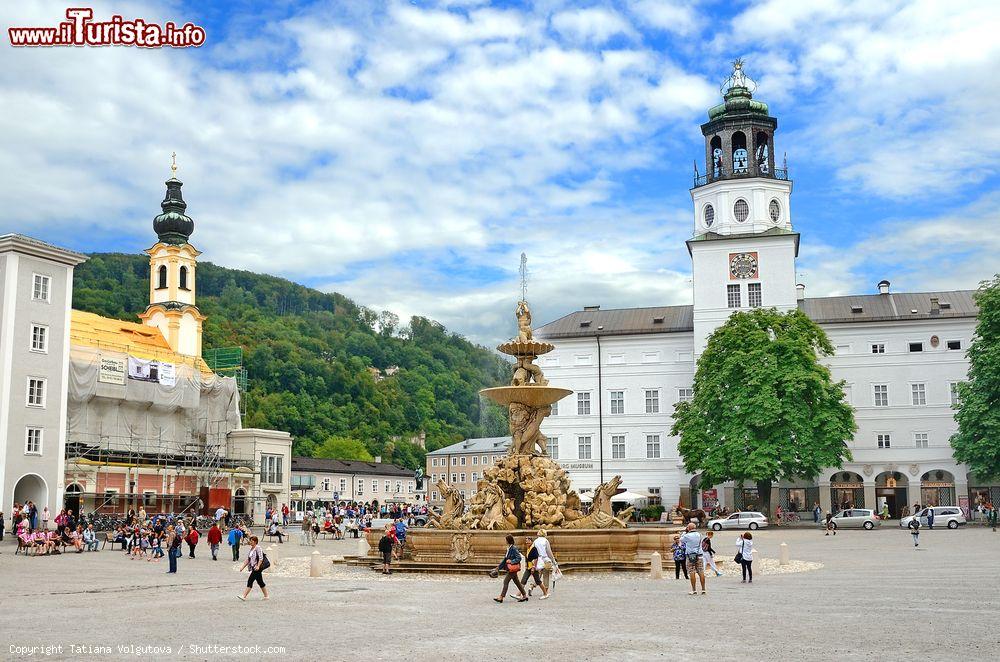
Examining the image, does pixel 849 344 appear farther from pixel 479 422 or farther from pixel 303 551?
pixel 479 422

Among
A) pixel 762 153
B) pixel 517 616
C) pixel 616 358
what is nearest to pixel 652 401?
pixel 616 358

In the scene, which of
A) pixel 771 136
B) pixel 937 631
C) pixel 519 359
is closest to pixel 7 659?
pixel 937 631

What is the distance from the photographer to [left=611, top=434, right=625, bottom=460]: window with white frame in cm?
6525

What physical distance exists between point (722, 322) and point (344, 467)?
48120mm

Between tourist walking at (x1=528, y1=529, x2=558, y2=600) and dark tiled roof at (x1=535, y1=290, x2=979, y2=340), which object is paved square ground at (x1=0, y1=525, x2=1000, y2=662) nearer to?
tourist walking at (x1=528, y1=529, x2=558, y2=600)

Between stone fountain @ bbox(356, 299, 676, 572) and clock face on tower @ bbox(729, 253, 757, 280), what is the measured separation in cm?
3714

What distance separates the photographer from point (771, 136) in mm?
65062

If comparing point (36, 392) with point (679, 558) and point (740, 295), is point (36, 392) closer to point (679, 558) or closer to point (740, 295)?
point (679, 558)

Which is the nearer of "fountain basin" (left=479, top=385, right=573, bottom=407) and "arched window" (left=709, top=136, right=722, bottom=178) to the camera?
"fountain basin" (left=479, top=385, right=573, bottom=407)

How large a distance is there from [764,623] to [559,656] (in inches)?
158

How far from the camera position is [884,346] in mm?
61906

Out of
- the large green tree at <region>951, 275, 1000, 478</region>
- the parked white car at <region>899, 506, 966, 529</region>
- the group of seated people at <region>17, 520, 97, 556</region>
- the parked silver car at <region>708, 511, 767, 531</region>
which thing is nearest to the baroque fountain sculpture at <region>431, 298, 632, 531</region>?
the group of seated people at <region>17, 520, 97, 556</region>

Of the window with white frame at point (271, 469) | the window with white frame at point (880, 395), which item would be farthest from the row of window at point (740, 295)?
the window with white frame at point (271, 469)

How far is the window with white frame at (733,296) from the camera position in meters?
62.8
